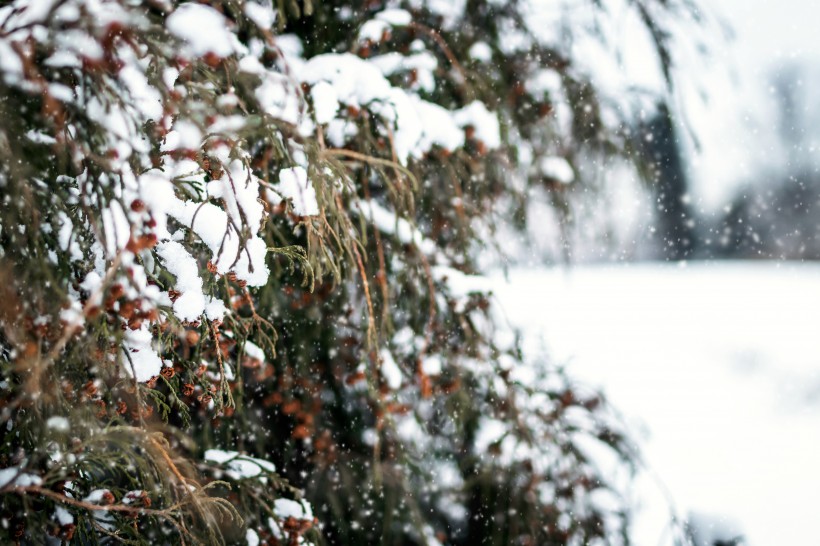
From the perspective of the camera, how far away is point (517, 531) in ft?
9.16

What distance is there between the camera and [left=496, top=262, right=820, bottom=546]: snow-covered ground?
6.15 metres

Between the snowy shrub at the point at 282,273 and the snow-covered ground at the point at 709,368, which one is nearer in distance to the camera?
the snowy shrub at the point at 282,273

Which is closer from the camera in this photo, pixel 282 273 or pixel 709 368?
pixel 282 273

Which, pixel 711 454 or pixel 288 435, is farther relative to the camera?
pixel 711 454

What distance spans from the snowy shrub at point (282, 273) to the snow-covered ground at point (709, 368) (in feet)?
1.55

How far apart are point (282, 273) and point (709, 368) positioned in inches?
344

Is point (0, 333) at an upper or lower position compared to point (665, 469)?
upper

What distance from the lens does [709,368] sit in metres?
9.66

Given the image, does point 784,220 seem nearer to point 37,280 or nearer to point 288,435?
point 288,435

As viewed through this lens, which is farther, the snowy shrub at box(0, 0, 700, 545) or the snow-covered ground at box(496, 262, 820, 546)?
the snow-covered ground at box(496, 262, 820, 546)

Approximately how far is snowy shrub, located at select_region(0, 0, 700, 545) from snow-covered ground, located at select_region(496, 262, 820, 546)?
47cm

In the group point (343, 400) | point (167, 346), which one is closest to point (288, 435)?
point (343, 400)

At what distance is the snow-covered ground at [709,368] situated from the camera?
20.2 feet

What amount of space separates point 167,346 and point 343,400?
1.48 m
